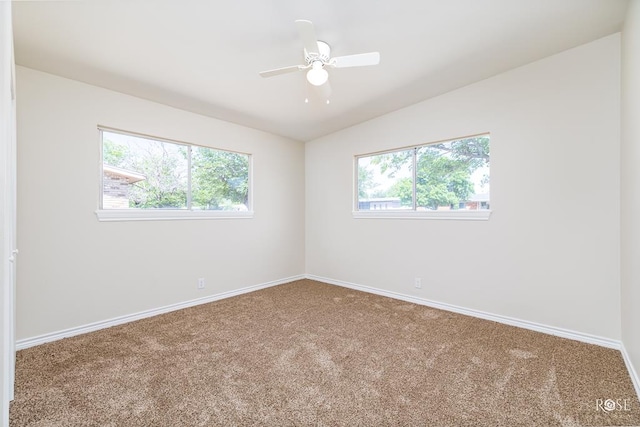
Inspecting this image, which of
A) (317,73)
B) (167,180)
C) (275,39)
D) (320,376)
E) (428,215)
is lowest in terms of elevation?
(320,376)

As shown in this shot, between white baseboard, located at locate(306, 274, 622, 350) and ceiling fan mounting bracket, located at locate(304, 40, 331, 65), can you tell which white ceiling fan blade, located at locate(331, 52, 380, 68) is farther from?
white baseboard, located at locate(306, 274, 622, 350)

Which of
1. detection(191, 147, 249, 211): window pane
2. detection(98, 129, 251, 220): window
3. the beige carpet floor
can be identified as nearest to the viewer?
the beige carpet floor

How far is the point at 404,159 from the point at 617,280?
240 centimetres

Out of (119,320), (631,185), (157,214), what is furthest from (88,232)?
(631,185)

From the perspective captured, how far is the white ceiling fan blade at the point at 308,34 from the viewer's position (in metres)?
1.81

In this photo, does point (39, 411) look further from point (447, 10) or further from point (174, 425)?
point (447, 10)

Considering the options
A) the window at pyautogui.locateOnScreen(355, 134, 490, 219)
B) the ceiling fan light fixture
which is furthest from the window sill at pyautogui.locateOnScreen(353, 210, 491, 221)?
the ceiling fan light fixture

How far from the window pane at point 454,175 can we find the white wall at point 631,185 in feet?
3.59

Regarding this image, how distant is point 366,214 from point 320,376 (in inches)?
101

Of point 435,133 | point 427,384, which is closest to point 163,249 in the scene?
point 427,384

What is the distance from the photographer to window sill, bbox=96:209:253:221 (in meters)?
2.94

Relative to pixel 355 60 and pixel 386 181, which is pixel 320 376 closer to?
pixel 355 60

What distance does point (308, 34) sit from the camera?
1.92m

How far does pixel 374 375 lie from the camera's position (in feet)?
6.73
